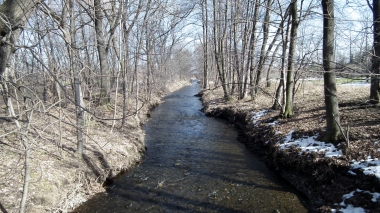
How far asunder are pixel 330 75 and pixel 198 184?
4996 mm

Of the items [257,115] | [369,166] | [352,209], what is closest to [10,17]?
[352,209]

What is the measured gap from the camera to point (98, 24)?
13.1m

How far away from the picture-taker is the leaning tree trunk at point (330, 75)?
6574 millimetres

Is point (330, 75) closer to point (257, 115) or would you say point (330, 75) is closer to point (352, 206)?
point (352, 206)

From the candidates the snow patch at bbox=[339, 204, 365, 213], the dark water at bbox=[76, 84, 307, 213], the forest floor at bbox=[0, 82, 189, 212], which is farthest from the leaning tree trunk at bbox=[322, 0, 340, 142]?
the forest floor at bbox=[0, 82, 189, 212]

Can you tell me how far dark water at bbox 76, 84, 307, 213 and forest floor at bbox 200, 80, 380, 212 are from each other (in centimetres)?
49

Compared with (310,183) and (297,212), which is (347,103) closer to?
(310,183)

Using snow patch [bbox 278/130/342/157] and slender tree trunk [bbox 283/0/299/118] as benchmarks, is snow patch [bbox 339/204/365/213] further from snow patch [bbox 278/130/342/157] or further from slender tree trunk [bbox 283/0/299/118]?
slender tree trunk [bbox 283/0/299/118]

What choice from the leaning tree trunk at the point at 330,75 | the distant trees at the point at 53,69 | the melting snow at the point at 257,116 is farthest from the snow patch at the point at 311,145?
the distant trees at the point at 53,69

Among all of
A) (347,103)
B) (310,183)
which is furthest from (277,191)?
(347,103)

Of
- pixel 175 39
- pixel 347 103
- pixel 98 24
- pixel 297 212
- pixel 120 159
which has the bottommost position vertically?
pixel 297 212

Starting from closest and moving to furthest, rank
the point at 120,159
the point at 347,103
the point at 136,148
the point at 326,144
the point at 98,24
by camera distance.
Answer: the point at 326,144 → the point at 120,159 → the point at 136,148 → the point at 347,103 → the point at 98,24

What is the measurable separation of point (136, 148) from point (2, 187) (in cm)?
460

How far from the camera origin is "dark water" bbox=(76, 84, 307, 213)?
5789 millimetres
